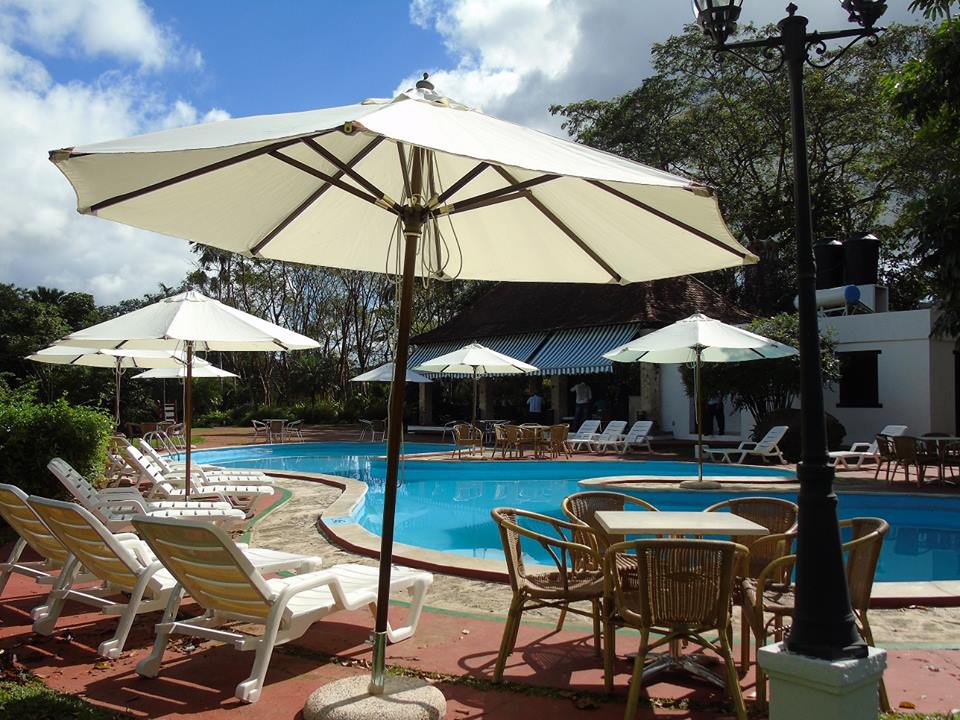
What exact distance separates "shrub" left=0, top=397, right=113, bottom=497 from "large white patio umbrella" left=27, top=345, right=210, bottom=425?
2.72 meters

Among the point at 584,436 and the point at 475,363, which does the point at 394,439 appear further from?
the point at 584,436

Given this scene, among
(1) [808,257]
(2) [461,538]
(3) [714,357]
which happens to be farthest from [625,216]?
(3) [714,357]

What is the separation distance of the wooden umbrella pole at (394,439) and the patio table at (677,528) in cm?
135

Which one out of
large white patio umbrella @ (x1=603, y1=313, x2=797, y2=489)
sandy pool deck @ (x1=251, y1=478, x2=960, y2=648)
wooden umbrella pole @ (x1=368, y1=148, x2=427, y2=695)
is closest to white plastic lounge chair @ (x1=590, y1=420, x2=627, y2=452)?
large white patio umbrella @ (x1=603, y1=313, x2=797, y2=489)

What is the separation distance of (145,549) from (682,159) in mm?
30619

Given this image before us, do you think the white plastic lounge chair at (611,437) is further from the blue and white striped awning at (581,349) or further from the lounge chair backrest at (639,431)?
the blue and white striped awning at (581,349)

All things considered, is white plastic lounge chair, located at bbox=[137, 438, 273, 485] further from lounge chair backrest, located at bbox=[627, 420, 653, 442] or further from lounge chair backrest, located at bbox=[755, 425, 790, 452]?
lounge chair backrest, located at bbox=[627, 420, 653, 442]

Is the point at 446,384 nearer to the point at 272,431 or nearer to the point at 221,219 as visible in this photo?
the point at 272,431

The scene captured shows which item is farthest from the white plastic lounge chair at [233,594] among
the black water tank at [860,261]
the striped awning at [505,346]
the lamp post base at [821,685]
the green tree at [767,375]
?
the black water tank at [860,261]

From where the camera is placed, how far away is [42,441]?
28.7 feet

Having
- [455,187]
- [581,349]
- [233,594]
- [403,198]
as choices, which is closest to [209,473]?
[233,594]

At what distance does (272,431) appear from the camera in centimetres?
2509

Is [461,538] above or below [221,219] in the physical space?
below

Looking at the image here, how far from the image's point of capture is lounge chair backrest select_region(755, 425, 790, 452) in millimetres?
16438
